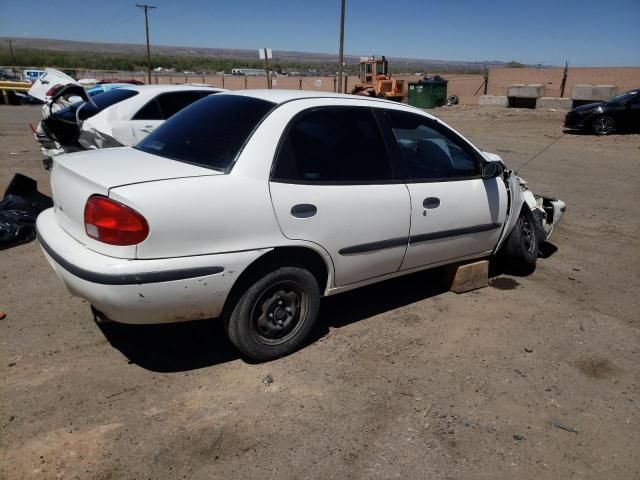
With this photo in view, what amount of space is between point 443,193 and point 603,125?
15.3 meters

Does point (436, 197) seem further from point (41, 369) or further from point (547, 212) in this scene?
point (41, 369)

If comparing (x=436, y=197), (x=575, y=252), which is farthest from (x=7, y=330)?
(x=575, y=252)

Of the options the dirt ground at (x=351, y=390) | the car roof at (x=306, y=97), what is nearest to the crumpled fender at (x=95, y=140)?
the dirt ground at (x=351, y=390)

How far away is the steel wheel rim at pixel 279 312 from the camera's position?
325 centimetres

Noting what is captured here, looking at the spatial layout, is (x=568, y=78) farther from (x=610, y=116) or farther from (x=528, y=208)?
(x=528, y=208)

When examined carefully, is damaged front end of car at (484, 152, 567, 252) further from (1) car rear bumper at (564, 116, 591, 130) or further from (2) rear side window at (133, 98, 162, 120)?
(1) car rear bumper at (564, 116, 591, 130)

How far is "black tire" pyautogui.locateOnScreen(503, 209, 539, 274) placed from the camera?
4.84 meters

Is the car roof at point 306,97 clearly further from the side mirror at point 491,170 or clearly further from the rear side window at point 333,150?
the side mirror at point 491,170

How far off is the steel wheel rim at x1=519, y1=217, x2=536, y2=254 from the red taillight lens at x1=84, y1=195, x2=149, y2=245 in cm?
368

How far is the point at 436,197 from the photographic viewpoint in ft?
12.8

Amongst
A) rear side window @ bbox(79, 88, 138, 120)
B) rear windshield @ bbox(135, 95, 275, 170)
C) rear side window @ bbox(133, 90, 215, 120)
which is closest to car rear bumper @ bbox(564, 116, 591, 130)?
rear side window @ bbox(133, 90, 215, 120)

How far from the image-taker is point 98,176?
2969mm

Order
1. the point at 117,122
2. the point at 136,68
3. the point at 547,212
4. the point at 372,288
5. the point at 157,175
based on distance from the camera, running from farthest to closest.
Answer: the point at 136,68
the point at 117,122
the point at 547,212
the point at 372,288
the point at 157,175

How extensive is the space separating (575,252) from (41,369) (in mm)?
5404
